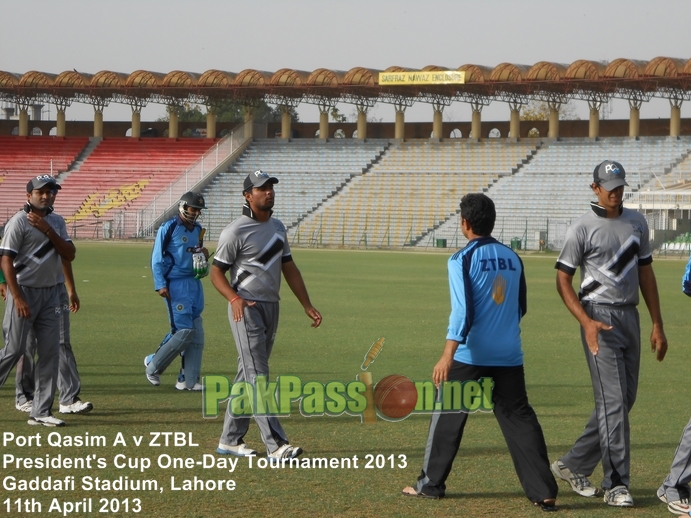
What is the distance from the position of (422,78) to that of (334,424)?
4994 centimetres

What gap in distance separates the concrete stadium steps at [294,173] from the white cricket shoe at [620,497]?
48291 millimetres

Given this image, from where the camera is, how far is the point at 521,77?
2176 inches

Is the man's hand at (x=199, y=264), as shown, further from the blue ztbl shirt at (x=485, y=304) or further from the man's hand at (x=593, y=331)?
the man's hand at (x=593, y=331)

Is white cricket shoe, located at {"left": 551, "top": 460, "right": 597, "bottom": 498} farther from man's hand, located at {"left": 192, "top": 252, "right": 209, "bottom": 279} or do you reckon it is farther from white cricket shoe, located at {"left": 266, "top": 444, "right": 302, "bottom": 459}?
man's hand, located at {"left": 192, "top": 252, "right": 209, "bottom": 279}

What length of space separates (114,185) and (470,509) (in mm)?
57700

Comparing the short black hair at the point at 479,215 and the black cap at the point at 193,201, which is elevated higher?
the short black hair at the point at 479,215

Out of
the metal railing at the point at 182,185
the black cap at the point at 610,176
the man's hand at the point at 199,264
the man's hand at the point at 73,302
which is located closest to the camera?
the black cap at the point at 610,176

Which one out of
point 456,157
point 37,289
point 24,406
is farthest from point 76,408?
point 456,157

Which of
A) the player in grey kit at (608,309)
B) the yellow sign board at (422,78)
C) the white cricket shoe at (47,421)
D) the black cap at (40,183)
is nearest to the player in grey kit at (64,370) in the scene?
the white cricket shoe at (47,421)

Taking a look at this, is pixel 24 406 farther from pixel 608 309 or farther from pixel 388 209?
pixel 388 209

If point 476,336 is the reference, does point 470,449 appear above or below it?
below

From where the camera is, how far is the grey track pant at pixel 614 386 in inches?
242

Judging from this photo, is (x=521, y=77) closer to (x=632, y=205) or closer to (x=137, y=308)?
(x=632, y=205)

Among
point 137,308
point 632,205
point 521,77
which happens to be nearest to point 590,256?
point 137,308
